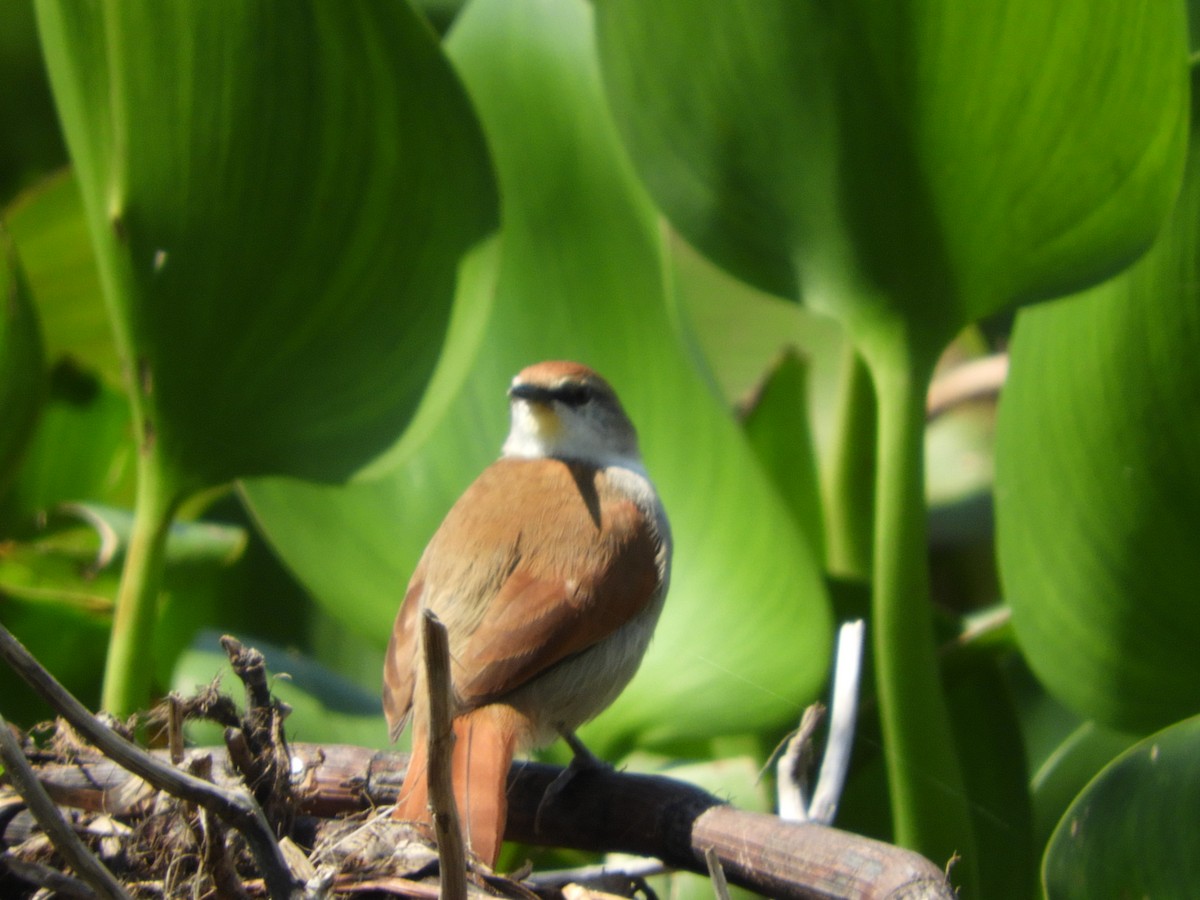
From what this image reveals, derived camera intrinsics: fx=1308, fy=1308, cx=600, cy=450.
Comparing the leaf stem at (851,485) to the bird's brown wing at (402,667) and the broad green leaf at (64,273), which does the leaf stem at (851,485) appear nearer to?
the bird's brown wing at (402,667)

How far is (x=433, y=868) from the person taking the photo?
133 cm

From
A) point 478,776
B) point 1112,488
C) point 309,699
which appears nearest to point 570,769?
point 478,776

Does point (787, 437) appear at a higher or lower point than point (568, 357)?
lower

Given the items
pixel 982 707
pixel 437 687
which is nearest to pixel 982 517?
pixel 982 707

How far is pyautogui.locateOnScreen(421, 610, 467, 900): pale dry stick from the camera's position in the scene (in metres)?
1.02

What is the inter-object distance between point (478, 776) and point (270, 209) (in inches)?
31.2

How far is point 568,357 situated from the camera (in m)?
2.13

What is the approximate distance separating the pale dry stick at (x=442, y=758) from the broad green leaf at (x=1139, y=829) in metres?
0.75

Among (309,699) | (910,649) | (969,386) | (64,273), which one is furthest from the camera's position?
(969,386)

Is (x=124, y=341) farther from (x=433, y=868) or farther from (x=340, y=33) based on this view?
(x=433, y=868)

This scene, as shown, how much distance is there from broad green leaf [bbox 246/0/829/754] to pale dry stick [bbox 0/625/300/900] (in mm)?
814

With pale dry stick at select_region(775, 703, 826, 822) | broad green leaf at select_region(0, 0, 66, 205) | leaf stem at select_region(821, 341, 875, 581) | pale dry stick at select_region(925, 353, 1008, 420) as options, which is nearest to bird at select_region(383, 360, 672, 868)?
pale dry stick at select_region(775, 703, 826, 822)

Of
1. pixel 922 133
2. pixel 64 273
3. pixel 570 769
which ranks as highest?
pixel 922 133

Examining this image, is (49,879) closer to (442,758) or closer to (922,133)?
(442,758)
